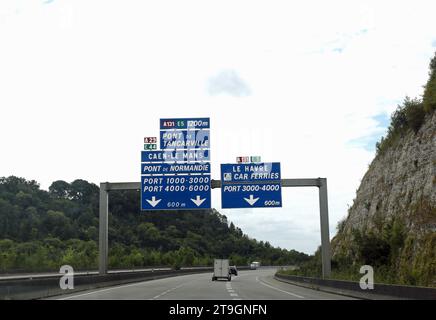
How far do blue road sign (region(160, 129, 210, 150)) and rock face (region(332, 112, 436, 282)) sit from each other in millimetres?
13392

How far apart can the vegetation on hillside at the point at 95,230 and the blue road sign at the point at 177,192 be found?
6059cm

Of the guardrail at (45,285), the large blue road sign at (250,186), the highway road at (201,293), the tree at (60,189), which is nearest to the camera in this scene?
the guardrail at (45,285)

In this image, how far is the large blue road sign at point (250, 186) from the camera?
1361 inches

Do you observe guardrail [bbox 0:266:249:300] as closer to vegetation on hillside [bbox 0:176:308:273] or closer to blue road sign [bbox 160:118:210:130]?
blue road sign [bbox 160:118:210:130]

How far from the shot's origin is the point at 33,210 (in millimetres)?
137500

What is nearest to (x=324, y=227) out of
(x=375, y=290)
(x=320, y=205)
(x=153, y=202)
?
(x=320, y=205)

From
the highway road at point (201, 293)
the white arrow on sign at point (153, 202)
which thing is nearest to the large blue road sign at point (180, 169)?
the white arrow on sign at point (153, 202)

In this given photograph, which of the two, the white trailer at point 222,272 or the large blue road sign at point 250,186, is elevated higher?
the large blue road sign at point 250,186

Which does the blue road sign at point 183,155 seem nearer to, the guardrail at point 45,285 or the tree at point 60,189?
the guardrail at point 45,285

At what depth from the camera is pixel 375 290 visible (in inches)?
895

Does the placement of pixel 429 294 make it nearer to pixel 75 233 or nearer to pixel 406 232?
pixel 406 232

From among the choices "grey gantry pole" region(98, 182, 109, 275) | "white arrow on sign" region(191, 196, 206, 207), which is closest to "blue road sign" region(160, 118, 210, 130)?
"white arrow on sign" region(191, 196, 206, 207)
